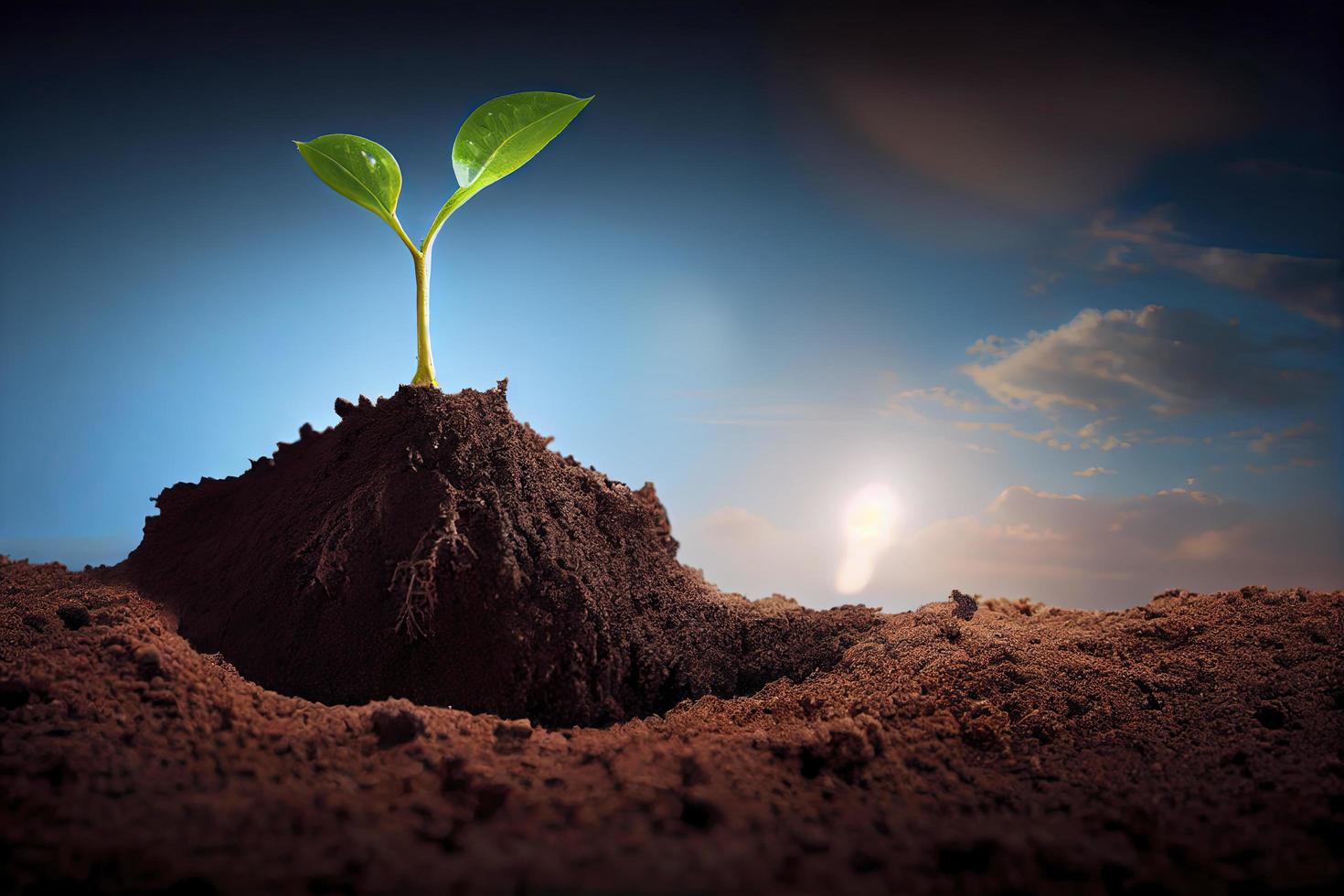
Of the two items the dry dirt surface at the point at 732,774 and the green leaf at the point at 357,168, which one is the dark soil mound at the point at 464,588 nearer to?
the dry dirt surface at the point at 732,774

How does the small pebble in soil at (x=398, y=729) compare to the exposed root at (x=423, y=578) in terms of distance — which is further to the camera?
the exposed root at (x=423, y=578)

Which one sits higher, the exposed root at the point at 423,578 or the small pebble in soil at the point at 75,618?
the exposed root at the point at 423,578

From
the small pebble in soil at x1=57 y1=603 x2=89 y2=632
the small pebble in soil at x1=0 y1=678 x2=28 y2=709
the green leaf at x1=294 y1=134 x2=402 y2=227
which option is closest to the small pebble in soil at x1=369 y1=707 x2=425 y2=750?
the small pebble in soil at x1=0 y1=678 x2=28 y2=709

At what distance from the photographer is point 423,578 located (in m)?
2.45

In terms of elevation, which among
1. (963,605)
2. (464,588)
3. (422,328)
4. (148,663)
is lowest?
(148,663)

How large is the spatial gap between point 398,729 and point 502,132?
6.78ft

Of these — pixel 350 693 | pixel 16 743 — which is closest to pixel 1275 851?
pixel 350 693

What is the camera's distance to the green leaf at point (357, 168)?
286 centimetres

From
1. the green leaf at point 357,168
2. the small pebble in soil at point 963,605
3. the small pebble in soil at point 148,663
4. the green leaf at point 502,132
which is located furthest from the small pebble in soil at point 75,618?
the small pebble in soil at point 963,605

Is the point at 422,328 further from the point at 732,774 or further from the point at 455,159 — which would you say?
the point at 732,774

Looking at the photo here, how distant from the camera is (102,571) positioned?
355 cm

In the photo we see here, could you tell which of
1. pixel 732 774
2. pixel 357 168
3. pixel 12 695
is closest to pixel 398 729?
pixel 732 774

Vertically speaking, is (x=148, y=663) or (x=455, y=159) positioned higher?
(x=455, y=159)

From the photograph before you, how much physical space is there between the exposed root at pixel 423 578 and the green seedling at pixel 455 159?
0.67 meters
